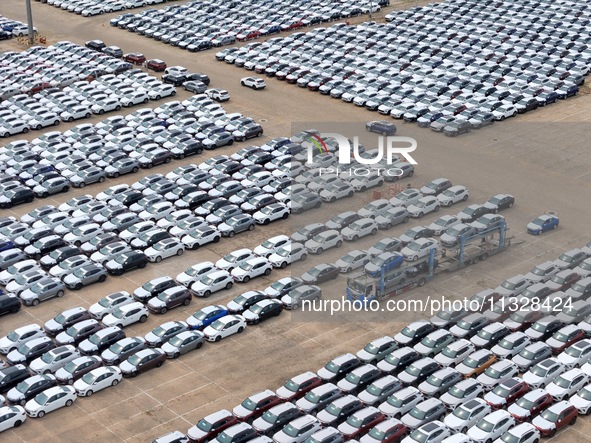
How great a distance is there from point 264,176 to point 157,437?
124 ft

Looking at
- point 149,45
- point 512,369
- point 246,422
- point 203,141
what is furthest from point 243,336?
point 149,45

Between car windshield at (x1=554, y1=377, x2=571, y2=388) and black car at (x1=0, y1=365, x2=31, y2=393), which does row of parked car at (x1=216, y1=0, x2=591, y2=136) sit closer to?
car windshield at (x1=554, y1=377, x2=571, y2=388)

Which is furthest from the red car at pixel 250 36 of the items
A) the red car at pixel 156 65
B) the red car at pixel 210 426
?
the red car at pixel 210 426

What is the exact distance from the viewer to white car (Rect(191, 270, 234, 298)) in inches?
3056

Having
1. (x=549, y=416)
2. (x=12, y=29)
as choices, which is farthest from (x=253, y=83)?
Answer: (x=549, y=416)

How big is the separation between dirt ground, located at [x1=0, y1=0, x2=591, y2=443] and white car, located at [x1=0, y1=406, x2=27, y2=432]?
1.51ft

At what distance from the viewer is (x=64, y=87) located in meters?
123

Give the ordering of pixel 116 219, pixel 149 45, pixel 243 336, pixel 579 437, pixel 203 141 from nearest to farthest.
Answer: pixel 579 437 < pixel 243 336 < pixel 116 219 < pixel 203 141 < pixel 149 45

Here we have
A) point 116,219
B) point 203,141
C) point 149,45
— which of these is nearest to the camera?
point 116,219

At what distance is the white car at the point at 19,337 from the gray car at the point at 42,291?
5.15 meters

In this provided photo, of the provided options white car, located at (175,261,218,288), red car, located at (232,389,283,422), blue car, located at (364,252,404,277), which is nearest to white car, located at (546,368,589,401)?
blue car, located at (364,252,404,277)

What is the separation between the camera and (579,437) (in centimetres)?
6072

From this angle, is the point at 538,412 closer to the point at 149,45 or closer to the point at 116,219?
the point at 116,219

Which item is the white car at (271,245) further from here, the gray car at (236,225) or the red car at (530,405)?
the red car at (530,405)
